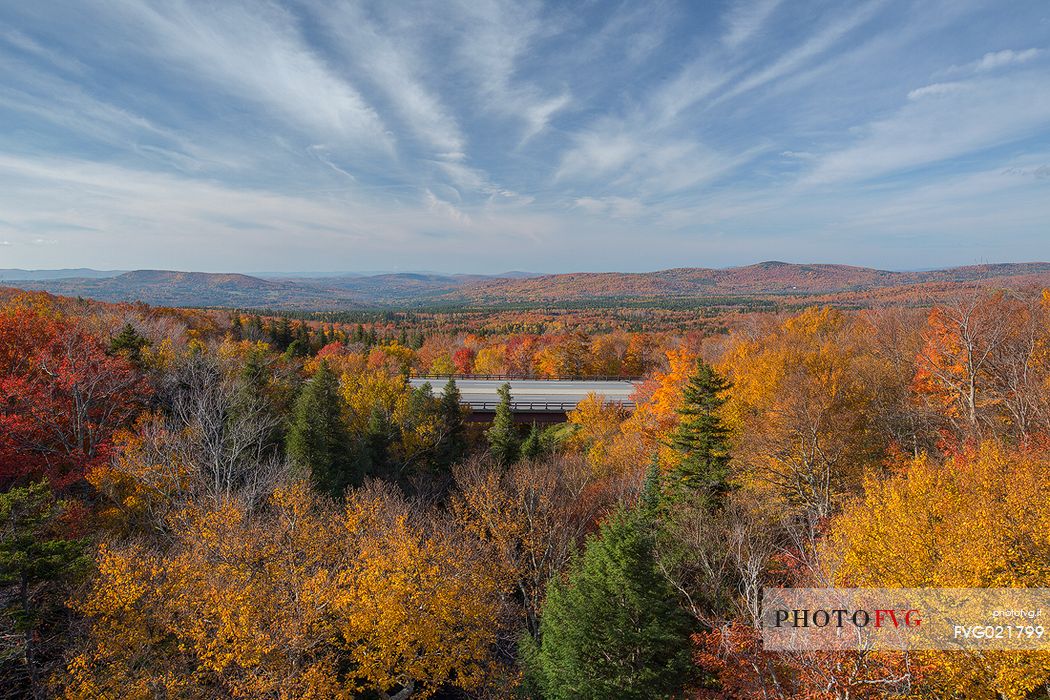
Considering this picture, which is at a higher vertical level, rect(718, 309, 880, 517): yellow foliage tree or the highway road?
rect(718, 309, 880, 517): yellow foliage tree

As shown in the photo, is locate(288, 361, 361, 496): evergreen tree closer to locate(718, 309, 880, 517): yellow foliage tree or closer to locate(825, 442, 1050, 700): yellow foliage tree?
locate(718, 309, 880, 517): yellow foliage tree

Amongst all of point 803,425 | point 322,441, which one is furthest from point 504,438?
point 803,425

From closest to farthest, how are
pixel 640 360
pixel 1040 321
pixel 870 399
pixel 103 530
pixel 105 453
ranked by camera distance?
pixel 103 530 → pixel 105 453 → pixel 870 399 → pixel 1040 321 → pixel 640 360

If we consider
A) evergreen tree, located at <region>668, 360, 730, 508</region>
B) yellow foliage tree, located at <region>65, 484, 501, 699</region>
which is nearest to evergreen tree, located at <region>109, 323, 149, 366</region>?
yellow foliage tree, located at <region>65, 484, 501, 699</region>

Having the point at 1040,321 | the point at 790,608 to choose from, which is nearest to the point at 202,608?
the point at 790,608

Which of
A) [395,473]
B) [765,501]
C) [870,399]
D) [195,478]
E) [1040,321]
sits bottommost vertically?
[395,473]

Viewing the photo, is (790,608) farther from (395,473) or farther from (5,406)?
(5,406)

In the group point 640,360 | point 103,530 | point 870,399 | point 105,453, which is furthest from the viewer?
point 640,360

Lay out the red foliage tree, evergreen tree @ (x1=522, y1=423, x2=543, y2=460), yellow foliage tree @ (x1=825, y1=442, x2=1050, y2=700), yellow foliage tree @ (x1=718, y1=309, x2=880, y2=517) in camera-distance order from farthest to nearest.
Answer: evergreen tree @ (x1=522, y1=423, x2=543, y2=460) < yellow foliage tree @ (x1=718, y1=309, x2=880, y2=517) < the red foliage tree < yellow foliage tree @ (x1=825, y1=442, x2=1050, y2=700)
